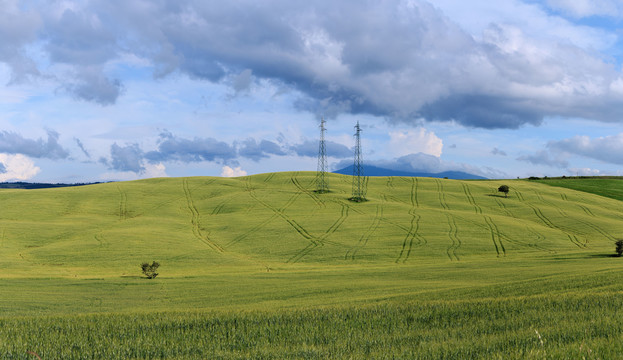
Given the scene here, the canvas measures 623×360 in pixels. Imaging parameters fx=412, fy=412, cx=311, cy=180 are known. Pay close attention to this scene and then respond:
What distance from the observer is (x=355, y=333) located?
7.77m

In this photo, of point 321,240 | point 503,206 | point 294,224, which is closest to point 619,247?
point 321,240

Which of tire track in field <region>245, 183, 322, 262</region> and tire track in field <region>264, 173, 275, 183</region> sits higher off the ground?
tire track in field <region>264, 173, 275, 183</region>

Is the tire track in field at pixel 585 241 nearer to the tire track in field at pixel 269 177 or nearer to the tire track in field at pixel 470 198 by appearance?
the tire track in field at pixel 470 198

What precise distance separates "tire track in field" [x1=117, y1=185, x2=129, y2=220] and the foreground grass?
191ft

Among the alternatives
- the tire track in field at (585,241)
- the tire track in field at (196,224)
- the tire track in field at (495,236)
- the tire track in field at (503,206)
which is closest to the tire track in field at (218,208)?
the tire track in field at (196,224)

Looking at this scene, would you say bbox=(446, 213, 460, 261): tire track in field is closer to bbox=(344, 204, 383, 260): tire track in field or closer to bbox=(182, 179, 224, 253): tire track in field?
bbox=(344, 204, 383, 260): tire track in field

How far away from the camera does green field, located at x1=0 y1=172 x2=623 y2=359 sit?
23.7 feet

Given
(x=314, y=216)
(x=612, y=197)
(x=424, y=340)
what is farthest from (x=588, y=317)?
(x=612, y=197)

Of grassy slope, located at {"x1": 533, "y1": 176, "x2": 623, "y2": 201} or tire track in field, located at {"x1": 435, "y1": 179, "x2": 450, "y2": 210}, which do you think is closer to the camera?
tire track in field, located at {"x1": 435, "y1": 179, "x2": 450, "y2": 210}

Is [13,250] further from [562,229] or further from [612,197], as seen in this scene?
[612,197]

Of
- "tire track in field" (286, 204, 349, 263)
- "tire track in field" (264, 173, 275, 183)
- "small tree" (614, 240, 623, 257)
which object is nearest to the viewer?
"small tree" (614, 240, 623, 257)

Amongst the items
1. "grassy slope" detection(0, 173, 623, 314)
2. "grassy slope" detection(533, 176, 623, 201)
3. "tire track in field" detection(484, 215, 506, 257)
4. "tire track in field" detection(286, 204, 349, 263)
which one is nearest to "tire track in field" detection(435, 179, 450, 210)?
"grassy slope" detection(0, 173, 623, 314)

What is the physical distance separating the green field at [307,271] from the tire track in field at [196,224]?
510 millimetres

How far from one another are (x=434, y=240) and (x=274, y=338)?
46.1m
